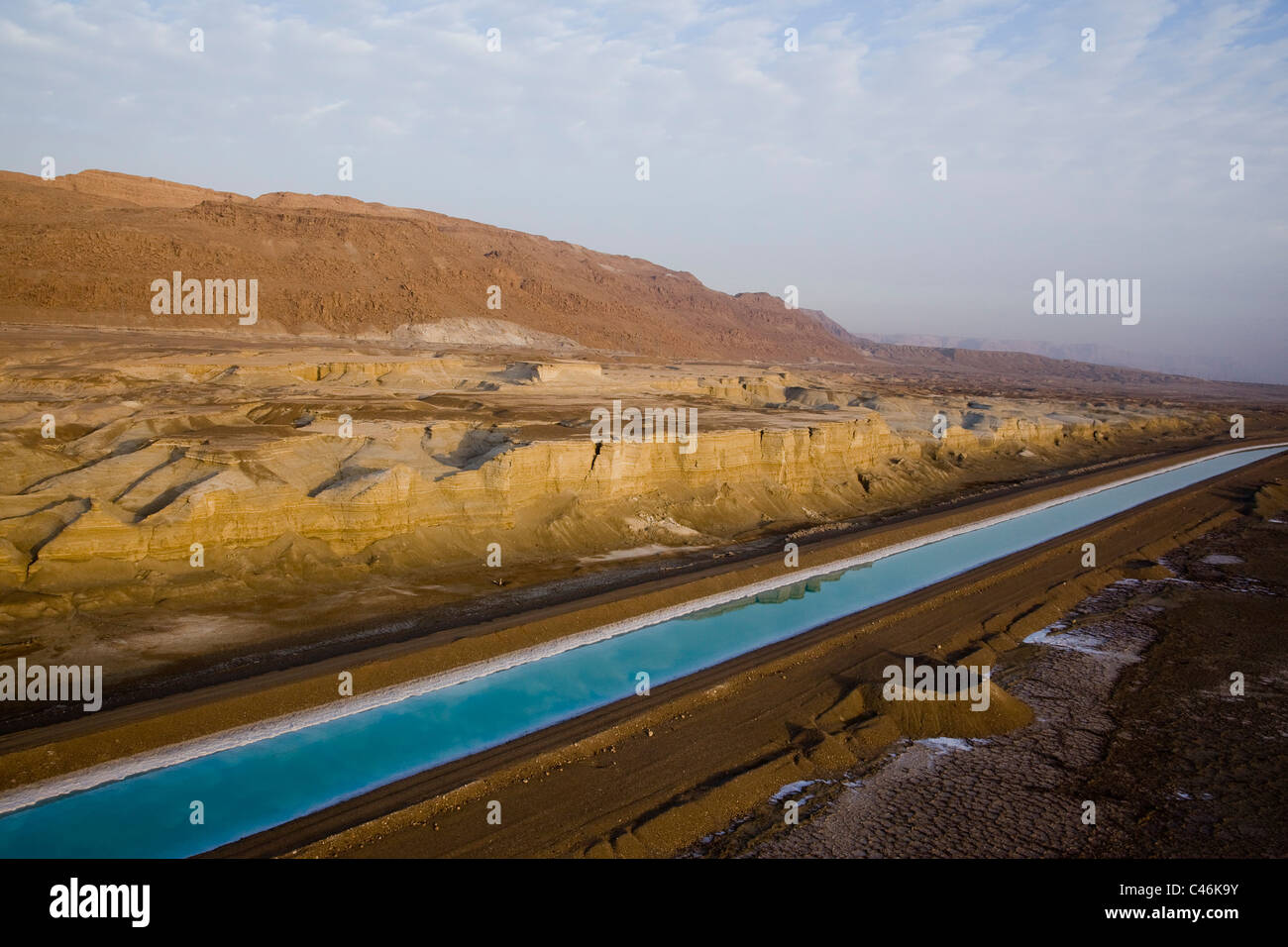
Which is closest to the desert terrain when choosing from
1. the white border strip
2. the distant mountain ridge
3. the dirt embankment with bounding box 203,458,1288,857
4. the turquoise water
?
the dirt embankment with bounding box 203,458,1288,857

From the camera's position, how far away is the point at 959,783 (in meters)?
11.2

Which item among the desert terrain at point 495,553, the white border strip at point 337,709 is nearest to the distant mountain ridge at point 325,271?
the desert terrain at point 495,553

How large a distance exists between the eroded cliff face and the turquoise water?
4.95 metres

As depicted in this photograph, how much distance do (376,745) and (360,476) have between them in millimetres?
10732

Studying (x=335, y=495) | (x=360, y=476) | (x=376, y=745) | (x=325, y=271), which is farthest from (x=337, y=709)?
(x=325, y=271)

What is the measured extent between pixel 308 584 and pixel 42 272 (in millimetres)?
65461

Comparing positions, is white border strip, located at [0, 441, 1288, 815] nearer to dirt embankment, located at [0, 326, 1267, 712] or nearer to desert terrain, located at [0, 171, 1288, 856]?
desert terrain, located at [0, 171, 1288, 856]

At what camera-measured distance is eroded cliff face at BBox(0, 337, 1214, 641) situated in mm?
17484

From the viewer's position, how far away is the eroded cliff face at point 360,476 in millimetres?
17484

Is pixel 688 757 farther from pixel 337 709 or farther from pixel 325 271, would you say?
pixel 325 271

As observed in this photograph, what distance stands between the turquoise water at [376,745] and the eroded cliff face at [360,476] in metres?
4.95
